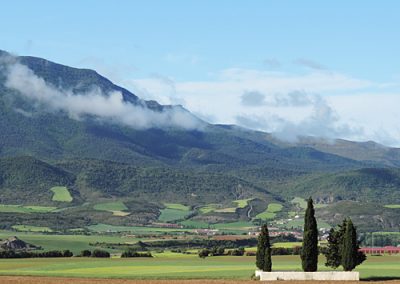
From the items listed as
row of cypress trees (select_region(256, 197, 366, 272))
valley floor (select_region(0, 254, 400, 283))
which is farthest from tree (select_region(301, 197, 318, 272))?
valley floor (select_region(0, 254, 400, 283))

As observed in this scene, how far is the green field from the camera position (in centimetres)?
10900

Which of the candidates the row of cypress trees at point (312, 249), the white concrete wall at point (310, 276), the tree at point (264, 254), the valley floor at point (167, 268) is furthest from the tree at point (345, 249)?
the tree at point (264, 254)

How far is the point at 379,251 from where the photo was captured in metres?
175

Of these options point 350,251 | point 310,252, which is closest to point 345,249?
point 350,251

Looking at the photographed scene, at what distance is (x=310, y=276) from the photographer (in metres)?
103

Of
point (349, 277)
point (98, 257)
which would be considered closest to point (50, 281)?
point (349, 277)

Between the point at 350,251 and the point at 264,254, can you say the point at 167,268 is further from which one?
the point at 350,251

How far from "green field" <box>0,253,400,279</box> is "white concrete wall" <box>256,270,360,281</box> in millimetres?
3245

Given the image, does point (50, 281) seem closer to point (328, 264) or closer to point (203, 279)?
point (203, 279)

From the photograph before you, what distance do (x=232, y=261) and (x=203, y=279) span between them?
37218 mm

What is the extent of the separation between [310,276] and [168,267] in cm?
2695

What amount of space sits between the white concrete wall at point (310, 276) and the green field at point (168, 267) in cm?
324

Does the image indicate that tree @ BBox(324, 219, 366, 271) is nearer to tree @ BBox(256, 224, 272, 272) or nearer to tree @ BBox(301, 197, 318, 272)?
tree @ BBox(301, 197, 318, 272)

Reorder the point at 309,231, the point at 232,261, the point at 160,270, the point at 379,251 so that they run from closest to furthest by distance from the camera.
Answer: the point at 309,231 < the point at 160,270 < the point at 232,261 < the point at 379,251
